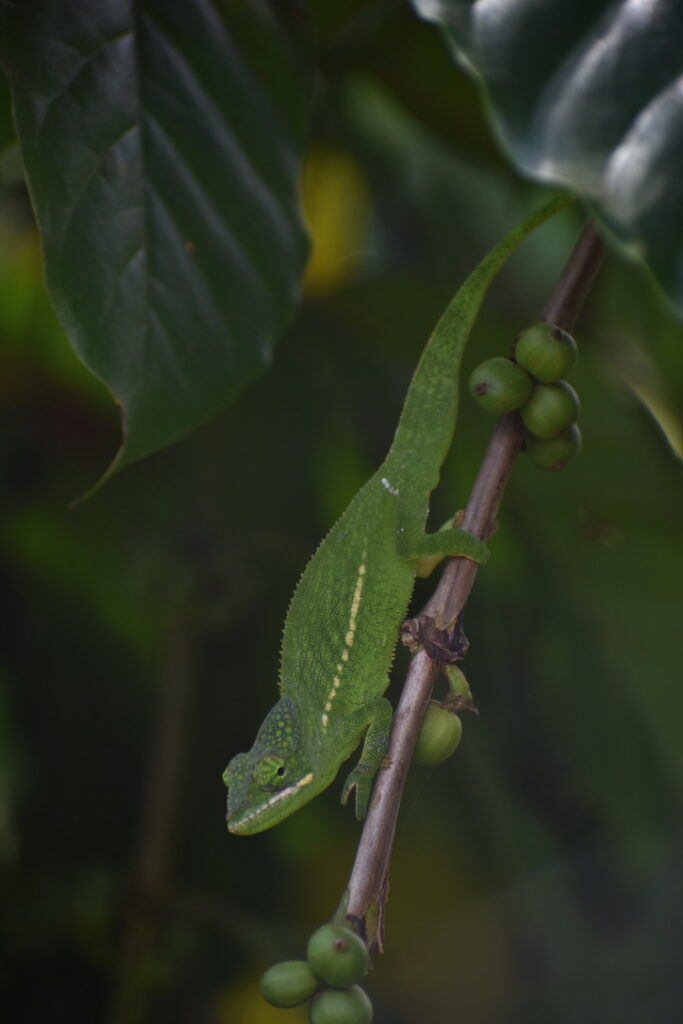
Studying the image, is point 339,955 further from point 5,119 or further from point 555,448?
point 5,119

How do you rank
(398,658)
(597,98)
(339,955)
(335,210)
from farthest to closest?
(335,210) → (398,658) → (597,98) → (339,955)

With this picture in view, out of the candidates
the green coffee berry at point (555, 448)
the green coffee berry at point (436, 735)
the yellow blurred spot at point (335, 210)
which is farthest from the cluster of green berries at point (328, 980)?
the yellow blurred spot at point (335, 210)

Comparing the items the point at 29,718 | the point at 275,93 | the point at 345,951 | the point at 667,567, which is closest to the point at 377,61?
the point at 275,93

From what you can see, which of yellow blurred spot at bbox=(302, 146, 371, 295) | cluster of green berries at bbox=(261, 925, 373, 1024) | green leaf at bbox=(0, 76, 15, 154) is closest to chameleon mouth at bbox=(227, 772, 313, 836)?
cluster of green berries at bbox=(261, 925, 373, 1024)

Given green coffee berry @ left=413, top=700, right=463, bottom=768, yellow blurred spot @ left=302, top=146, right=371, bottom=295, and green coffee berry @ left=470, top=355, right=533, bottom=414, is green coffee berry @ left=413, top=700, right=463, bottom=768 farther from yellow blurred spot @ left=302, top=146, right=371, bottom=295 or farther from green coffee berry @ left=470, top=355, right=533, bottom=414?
yellow blurred spot @ left=302, top=146, right=371, bottom=295

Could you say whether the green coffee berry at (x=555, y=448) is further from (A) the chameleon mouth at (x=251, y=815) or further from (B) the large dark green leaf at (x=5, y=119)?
(B) the large dark green leaf at (x=5, y=119)

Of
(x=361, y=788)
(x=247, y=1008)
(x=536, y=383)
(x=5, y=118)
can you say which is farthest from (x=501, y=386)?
(x=247, y=1008)

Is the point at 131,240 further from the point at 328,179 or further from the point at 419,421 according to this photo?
the point at 328,179

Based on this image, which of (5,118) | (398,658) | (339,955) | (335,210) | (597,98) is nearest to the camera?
(339,955)
